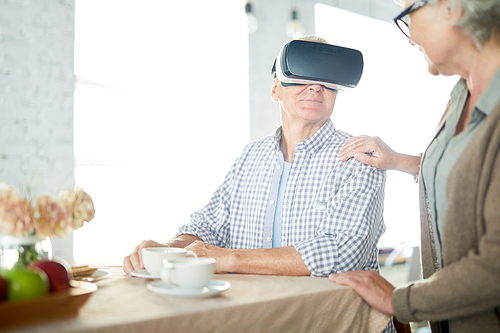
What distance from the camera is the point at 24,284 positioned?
750 millimetres

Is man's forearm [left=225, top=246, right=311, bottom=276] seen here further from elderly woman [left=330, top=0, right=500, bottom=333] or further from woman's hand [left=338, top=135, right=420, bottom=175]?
woman's hand [left=338, top=135, right=420, bottom=175]

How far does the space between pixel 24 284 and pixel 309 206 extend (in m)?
1.00

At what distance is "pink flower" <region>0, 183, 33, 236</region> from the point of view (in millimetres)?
834

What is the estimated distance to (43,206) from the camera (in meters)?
0.89

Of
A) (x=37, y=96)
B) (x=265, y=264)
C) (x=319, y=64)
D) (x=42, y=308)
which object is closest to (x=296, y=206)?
(x=265, y=264)

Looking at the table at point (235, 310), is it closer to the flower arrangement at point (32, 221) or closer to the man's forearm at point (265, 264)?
the man's forearm at point (265, 264)

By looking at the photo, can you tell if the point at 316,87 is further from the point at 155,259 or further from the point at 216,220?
the point at 155,259

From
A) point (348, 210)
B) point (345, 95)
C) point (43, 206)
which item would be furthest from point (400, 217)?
point (43, 206)

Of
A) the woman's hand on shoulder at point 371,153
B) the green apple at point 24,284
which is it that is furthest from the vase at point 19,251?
the woman's hand on shoulder at point 371,153

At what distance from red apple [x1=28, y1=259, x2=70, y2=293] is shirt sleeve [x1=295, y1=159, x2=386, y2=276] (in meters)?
0.64

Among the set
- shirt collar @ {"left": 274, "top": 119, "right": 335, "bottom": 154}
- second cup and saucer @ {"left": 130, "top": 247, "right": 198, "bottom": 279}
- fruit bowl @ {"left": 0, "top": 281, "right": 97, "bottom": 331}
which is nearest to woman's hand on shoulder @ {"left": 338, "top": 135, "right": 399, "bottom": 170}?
shirt collar @ {"left": 274, "top": 119, "right": 335, "bottom": 154}

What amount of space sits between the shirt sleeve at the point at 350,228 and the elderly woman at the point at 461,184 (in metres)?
0.12

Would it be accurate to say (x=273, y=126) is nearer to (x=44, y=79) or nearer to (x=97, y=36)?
(x=97, y=36)

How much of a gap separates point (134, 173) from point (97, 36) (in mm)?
1085
